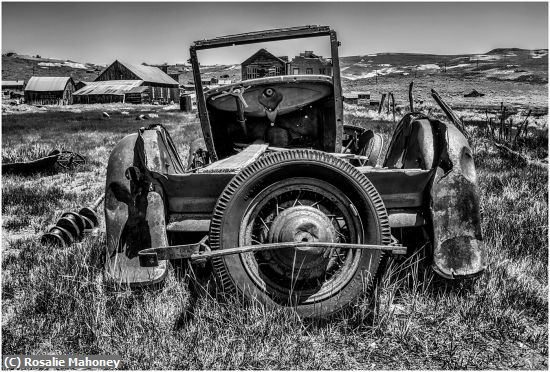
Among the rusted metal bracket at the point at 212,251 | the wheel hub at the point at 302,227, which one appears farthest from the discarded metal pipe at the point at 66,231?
the wheel hub at the point at 302,227

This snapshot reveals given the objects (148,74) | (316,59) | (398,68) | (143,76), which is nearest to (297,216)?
(316,59)

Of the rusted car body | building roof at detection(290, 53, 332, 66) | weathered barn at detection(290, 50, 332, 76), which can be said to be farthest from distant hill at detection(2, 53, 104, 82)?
the rusted car body

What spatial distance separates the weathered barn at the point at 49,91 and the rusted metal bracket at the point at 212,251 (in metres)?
66.7

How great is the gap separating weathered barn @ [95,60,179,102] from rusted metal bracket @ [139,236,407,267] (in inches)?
2377

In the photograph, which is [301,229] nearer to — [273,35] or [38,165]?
[273,35]

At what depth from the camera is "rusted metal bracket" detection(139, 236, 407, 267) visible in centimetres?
219

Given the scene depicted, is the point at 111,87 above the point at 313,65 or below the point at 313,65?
above

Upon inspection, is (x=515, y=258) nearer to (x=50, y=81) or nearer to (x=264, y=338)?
(x=264, y=338)

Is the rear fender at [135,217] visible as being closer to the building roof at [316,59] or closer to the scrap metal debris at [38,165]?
the building roof at [316,59]

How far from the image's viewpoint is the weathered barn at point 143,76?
6109 centimetres

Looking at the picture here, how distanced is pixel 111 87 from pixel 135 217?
60.6 m

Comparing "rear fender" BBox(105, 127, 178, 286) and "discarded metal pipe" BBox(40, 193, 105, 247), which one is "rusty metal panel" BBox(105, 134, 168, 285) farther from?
"discarded metal pipe" BBox(40, 193, 105, 247)

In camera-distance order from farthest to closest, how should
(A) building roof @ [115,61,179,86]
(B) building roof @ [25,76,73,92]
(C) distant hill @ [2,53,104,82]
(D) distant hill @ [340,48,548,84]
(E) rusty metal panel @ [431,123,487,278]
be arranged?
(C) distant hill @ [2,53,104,82] < (D) distant hill @ [340,48,548,84] < (A) building roof @ [115,61,179,86] < (B) building roof @ [25,76,73,92] < (E) rusty metal panel @ [431,123,487,278]

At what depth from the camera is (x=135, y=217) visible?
2.80 metres
